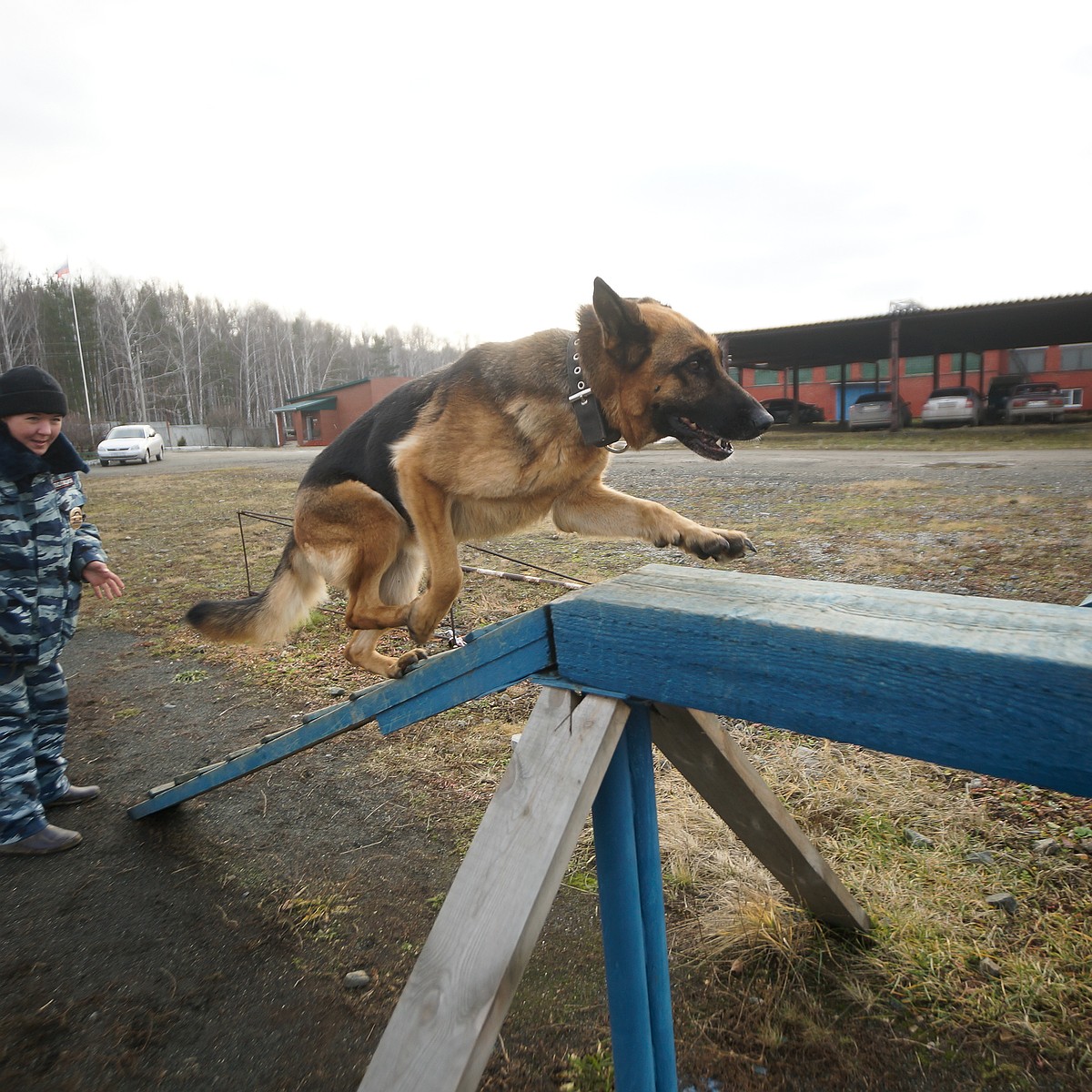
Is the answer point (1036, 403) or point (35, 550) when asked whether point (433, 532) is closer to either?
point (35, 550)

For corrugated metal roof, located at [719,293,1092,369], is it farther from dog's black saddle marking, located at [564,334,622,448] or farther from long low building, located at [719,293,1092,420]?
dog's black saddle marking, located at [564,334,622,448]

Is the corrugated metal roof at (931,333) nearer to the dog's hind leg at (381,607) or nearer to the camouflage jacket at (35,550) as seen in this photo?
the dog's hind leg at (381,607)

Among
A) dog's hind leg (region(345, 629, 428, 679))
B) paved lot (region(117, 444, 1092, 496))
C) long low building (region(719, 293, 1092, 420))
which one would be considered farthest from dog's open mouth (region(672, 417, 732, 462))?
long low building (region(719, 293, 1092, 420))

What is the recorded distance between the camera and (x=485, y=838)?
1.54m

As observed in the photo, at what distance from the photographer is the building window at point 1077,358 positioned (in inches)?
1297

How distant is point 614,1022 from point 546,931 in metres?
1.04

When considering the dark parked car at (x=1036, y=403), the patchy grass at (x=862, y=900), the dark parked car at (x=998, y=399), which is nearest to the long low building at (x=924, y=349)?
the dark parked car at (x=998, y=399)

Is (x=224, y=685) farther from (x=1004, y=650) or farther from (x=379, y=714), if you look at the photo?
(x=1004, y=650)

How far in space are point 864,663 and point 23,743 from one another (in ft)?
12.1

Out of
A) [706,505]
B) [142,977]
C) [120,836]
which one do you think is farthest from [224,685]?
[706,505]

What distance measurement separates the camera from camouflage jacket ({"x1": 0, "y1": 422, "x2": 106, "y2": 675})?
3.24 m

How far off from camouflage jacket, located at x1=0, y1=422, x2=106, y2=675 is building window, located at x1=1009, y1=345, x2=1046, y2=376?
3976cm

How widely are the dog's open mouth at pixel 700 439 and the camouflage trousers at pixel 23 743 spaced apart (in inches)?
125

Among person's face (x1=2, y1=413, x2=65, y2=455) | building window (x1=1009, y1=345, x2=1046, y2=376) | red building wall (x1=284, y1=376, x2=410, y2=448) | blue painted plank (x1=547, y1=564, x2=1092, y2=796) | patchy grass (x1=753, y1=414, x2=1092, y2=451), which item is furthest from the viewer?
red building wall (x1=284, y1=376, x2=410, y2=448)
